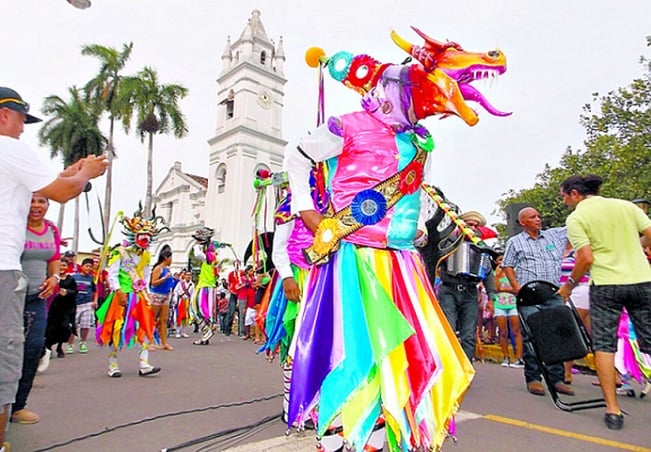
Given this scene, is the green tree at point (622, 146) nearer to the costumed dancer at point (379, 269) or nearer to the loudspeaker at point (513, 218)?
the loudspeaker at point (513, 218)

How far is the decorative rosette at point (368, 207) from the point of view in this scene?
229 centimetres

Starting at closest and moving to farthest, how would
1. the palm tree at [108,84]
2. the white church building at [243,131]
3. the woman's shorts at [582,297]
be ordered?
the woman's shorts at [582,297] → the palm tree at [108,84] → the white church building at [243,131]

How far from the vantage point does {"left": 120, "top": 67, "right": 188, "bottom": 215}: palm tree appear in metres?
27.4

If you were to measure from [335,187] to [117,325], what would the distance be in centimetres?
466

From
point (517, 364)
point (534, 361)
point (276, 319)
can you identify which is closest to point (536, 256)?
point (534, 361)

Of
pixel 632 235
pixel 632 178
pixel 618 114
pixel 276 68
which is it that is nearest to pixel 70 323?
pixel 632 235

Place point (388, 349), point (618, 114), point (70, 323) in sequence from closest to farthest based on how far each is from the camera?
1. point (388, 349)
2. point (70, 323)
3. point (618, 114)

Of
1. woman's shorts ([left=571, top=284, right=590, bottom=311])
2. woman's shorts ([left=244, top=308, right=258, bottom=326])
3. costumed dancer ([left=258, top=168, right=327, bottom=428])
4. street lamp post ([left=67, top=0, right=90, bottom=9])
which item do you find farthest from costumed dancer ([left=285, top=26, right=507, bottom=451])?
woman's shorts ([left=244, top=308, right=258, bottom=326])

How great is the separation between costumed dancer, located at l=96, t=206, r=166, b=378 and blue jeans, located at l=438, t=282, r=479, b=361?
354cm

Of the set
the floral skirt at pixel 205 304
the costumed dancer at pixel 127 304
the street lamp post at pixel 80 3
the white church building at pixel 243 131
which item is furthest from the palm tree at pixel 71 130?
the street lamp post at pixel 80 3

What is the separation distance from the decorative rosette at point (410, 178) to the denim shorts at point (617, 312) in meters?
2.36

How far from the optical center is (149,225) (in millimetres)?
6574

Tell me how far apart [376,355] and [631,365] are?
170 inches

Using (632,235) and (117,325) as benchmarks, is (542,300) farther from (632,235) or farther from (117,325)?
(117,325)
